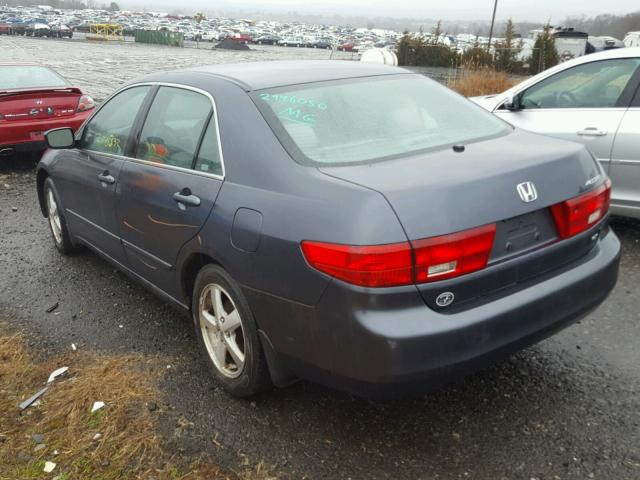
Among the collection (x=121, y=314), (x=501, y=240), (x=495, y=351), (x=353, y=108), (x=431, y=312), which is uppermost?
(x=353, y=108)

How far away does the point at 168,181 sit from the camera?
3.41 meters

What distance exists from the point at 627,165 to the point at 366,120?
9.73ft

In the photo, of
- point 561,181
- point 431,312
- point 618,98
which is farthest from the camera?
point 618,98

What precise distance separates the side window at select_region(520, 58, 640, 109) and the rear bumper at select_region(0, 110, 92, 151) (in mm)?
6067

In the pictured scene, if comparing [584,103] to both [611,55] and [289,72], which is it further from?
[289,72]

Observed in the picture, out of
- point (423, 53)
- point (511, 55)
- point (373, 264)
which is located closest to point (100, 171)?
point (373, 264)

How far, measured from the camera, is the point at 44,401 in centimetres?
328

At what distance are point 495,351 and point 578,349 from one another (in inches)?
52.7

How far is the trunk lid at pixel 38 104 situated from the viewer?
8188mm

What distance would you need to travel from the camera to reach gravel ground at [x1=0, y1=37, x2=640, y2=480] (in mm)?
2723

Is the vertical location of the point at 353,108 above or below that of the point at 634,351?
above

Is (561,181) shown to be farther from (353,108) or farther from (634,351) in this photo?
(634,351)

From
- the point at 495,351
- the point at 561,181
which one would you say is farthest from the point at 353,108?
the point at 495,351

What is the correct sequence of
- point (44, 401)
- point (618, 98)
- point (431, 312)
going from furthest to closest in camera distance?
point (618, 98), point (44, 401), point (431, 312)
